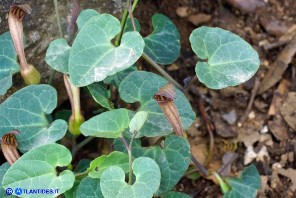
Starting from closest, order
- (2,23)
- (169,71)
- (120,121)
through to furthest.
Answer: (120,121), (2,23), (169,71)

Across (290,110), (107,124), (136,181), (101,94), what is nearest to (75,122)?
(101,94)

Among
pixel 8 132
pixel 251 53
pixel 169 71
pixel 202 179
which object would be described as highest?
pixel 251 53

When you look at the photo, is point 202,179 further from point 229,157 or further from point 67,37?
point 67,37

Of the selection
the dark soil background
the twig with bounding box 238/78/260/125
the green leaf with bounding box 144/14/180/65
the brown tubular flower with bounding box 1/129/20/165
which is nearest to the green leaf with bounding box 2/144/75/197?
the brown tubular flower with bounding box 1/129/20/165

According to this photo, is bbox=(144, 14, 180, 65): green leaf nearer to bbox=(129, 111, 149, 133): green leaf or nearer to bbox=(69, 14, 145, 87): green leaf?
bbox=(69, 14, 145, 87): green leaf

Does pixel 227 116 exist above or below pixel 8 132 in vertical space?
below

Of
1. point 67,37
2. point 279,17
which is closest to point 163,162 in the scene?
point 67,37
